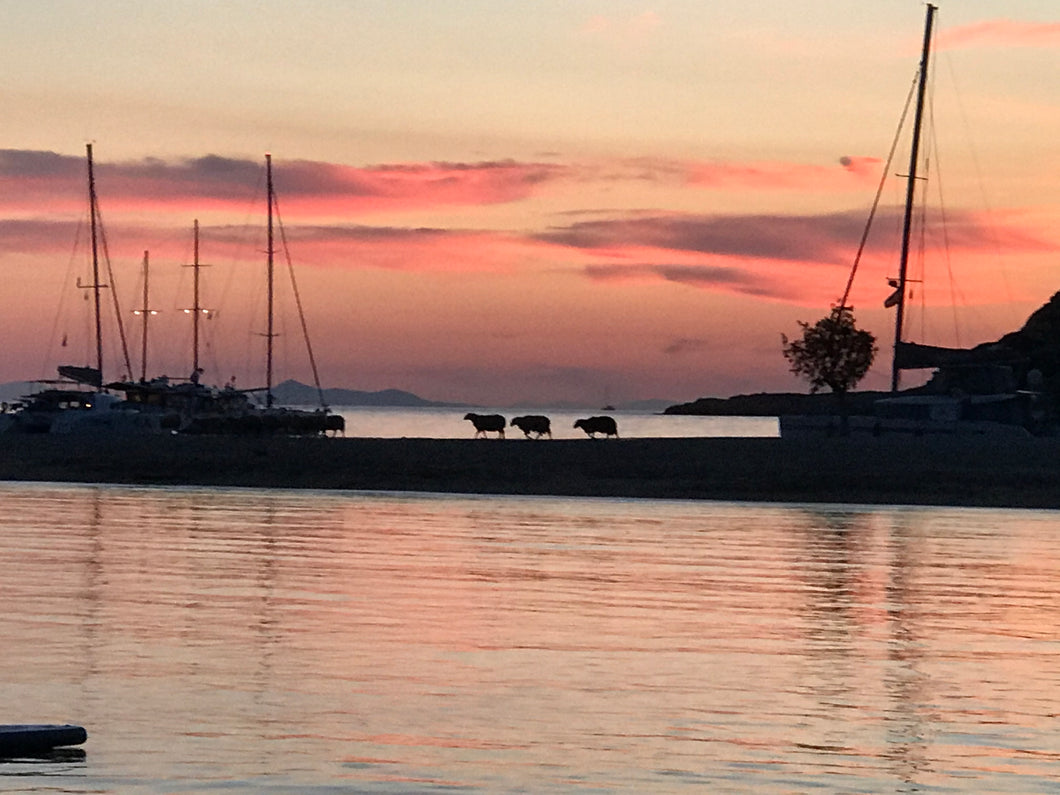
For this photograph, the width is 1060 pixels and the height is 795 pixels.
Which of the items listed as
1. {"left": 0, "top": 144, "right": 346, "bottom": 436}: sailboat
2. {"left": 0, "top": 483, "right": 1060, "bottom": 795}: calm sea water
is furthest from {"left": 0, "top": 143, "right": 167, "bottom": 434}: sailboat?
{"left": 0, "top": 483, "right": 1060, "bottom": 795}: calm sea water

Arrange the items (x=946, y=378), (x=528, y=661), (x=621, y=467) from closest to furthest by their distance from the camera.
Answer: (x=528, y=661) → (x=621, y=467) → (x=946, y=378)

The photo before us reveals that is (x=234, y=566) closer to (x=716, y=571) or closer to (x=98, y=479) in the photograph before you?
(x=716, y=571)

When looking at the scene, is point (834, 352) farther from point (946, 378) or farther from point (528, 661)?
point (528, 661)

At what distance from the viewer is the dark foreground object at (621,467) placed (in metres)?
60.5

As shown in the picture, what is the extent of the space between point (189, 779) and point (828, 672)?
9.27 metres

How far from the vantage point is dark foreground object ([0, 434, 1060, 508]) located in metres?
60.5

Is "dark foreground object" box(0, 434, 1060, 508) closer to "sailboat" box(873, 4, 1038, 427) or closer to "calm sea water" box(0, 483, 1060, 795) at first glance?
"sailboat" box(873, 4, 1038, 427)

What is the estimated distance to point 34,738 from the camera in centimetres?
1549

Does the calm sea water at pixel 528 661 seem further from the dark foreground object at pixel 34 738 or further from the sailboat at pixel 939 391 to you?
the sailboat at pixel 939 391

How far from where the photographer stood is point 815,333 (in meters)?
91.6

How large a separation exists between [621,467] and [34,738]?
50.3 meters

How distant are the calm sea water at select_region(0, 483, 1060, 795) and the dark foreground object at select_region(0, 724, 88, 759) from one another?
196mm

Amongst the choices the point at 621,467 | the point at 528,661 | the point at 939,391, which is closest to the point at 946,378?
the point at 939,391

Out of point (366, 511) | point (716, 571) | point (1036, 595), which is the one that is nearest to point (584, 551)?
point (716, 571)
